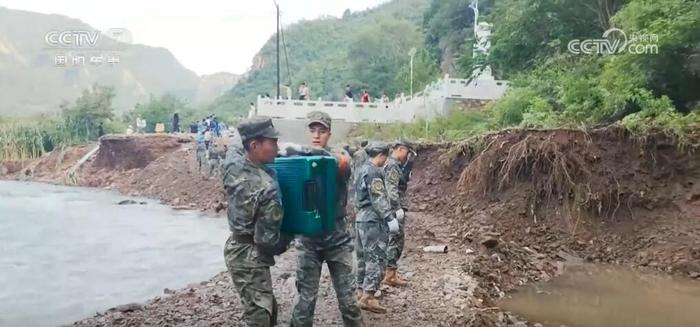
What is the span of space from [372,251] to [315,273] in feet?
4.48

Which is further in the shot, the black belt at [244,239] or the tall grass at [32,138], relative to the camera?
the tall grass at [32,138]

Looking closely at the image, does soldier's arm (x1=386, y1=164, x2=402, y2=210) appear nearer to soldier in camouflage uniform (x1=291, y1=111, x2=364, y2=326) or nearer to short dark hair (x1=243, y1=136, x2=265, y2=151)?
soldier in camouflage uniform (x1=291, y1=111, x2=364, y2=326)

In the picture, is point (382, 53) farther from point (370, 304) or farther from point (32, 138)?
point (370, 304)

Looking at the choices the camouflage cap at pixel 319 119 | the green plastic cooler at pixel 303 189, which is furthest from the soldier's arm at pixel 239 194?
the camouflage cap at pixel 319 119

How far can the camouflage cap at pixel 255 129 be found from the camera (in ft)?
12.7

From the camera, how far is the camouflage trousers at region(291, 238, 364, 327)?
4.47 meters

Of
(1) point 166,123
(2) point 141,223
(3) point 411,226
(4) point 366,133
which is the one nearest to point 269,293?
(3) point 411,226

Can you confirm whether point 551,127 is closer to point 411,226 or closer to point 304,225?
point 411,226

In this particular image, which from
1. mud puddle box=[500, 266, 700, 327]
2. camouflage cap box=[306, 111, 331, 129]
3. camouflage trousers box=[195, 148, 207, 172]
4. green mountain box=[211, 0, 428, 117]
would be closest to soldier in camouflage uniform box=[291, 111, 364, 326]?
camouflage cap box=[306, 111, 331, 129]

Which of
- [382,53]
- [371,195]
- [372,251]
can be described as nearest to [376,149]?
[371,195]

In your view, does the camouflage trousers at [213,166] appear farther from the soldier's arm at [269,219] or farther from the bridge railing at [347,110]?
the soldier's arm at [269,219]

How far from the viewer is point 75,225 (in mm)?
14609

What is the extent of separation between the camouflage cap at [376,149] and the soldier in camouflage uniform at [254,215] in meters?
1.97

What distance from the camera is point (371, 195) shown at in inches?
224
